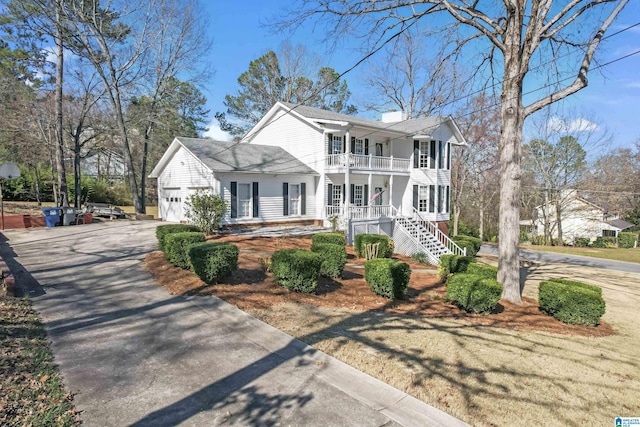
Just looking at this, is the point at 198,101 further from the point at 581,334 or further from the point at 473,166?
the point at 581,334

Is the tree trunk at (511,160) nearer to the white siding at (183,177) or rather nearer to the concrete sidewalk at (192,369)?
the concrete sidewalk at (192,369)

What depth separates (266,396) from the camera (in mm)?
3672

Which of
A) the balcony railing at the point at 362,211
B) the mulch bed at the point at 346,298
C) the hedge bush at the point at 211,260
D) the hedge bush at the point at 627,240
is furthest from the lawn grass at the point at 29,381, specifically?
the hedge bush at the point at 627,240

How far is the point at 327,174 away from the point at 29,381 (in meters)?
18.0

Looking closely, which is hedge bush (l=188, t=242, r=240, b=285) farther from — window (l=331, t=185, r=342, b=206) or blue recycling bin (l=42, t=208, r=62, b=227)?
window (l=331, t=185, r=342, b=206)

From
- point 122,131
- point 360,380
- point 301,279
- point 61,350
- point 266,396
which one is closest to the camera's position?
point 266,396

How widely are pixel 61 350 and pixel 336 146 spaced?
18.1 meters

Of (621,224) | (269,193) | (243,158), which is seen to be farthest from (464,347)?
(621,224)

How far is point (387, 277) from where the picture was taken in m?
7.78

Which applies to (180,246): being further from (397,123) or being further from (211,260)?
(397,123)

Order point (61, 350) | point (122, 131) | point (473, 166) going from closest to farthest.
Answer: point (61, 350) < point (122, 131) < point (473, 166)

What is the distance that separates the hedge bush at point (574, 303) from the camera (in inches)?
288

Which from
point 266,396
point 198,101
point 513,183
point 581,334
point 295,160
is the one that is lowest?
point 581,334

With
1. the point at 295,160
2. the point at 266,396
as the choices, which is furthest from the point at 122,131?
the point at 266,396
